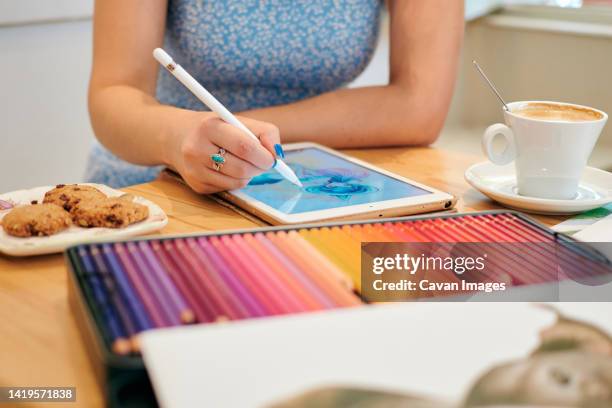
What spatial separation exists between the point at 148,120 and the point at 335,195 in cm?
30

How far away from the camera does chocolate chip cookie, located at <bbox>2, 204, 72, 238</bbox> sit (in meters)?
Result: 0.61

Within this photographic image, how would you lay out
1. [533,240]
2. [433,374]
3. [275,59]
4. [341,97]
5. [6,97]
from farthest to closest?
1. [6,97]
2. [275,59]
3. [341,97]
4. [533,240]
5. [433,374]

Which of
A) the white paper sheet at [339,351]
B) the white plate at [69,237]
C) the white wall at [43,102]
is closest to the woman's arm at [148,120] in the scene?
the white plate at [69,237]

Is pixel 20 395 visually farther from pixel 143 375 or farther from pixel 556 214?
pixel 556 214

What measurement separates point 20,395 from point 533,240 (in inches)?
14.4

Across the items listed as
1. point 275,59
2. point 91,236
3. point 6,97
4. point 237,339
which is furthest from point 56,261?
point 6,97

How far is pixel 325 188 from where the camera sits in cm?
76

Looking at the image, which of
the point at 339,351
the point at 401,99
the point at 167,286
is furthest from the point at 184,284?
the point at 401,99

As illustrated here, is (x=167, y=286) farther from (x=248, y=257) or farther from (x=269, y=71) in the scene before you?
(x=269, y=71)

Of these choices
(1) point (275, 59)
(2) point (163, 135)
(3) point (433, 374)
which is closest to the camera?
(3) point (433, 374)

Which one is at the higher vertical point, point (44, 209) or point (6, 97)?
point (44, 209)

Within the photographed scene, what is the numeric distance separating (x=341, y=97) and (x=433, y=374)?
0.76 meters

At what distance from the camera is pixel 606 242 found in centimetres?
63

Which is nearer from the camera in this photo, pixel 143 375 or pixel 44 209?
pixel 143 375
